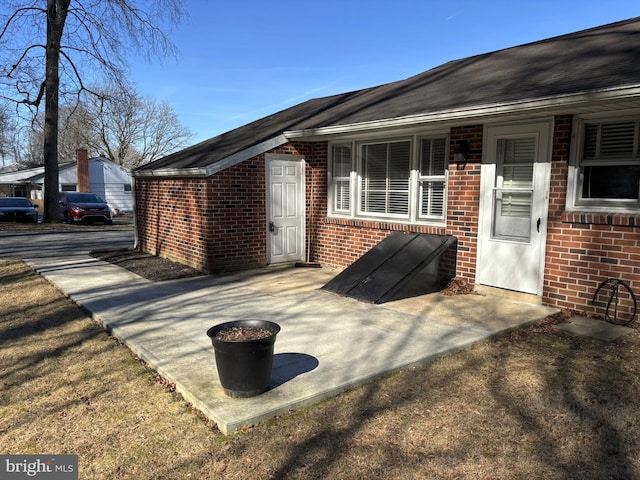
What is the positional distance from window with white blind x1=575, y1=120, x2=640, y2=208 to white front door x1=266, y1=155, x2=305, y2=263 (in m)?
5.22

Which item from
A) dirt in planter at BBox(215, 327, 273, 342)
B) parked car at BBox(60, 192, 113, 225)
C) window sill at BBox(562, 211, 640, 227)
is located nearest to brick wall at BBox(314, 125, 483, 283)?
window sill at BBox(562, 211, 640, 227)

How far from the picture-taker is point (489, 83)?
662cm

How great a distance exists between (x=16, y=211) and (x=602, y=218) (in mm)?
23302

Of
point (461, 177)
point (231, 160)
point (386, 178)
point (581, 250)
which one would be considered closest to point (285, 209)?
→ point (231, 160)

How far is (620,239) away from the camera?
5.17m

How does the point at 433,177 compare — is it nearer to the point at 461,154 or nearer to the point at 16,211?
the point at 461,154

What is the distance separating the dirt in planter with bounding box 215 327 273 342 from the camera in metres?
3.42

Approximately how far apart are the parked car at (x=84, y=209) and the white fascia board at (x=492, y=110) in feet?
57.9

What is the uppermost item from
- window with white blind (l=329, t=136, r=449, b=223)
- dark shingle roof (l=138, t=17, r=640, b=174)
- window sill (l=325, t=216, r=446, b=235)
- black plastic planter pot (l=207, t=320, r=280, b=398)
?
dark shingle roof (l=138, t=17, r=640, b=174)

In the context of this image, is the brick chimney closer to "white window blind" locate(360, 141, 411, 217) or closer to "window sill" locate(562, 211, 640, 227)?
"white window blind" locate(360, 141, 411, 217)

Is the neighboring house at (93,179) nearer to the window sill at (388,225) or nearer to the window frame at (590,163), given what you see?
the window sill at (388,225)

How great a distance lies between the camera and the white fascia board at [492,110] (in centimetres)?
446

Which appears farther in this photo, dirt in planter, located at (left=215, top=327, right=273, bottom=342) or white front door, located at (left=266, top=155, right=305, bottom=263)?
white front door, located at (left=266, top=155, right=305, bottom=263)

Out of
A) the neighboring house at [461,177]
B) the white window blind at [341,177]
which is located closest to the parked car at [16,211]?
the neighboring house at [461,177]
